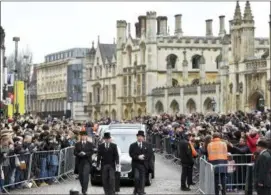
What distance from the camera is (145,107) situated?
3615 inches

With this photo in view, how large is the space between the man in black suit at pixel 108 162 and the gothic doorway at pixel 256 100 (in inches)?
1768

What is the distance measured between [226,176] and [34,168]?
6.13m

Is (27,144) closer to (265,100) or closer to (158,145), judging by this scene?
(158,145)

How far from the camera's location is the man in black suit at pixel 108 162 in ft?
66.0

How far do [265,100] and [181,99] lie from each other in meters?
20.4

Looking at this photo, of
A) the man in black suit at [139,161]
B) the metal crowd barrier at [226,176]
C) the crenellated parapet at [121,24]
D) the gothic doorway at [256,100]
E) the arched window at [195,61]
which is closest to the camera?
the metal crowd barrier at [226,176]

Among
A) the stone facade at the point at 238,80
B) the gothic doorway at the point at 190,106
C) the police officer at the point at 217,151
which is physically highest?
the stone facade at the point at 238,80

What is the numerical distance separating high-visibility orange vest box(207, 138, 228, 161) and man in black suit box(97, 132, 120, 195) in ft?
7.80

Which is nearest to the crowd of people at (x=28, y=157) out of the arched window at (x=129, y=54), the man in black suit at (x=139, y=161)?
the man in black suit at (x=139, y=161)

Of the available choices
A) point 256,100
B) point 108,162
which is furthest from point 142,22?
point 108,162

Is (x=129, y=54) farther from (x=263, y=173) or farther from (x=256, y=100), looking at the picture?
(x=263, y=173)

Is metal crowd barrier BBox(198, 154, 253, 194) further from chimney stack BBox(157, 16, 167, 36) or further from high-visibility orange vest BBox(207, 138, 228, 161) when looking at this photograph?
chimney stack BBox(157, 16, 167, 36)

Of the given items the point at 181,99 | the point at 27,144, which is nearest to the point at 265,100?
the point at 181,99

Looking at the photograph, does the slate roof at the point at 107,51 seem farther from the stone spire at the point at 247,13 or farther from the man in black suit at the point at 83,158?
the man in black suit at the point at 83,158
